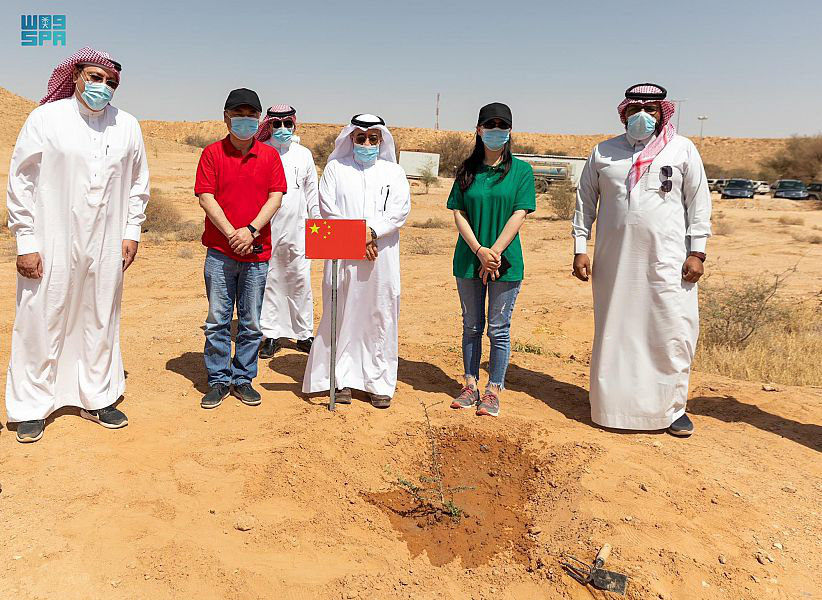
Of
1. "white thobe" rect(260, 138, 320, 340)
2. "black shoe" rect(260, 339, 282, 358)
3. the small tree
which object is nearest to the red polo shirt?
"white thobe" rect(260, 138, 320, 340)

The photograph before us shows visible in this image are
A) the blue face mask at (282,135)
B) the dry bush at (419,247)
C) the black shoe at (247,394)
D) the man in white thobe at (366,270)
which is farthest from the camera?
the dry bush at (419,247)

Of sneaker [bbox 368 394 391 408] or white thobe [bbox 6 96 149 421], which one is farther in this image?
sneaker [bbox 368 394 391 408]

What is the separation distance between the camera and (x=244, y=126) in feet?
13.8

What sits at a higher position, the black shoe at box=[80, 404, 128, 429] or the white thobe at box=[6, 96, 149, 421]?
the white thobe at box=[6, 96, 149, 421]

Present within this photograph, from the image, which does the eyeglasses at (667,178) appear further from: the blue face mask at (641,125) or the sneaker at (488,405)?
the sneaker at (488,405)

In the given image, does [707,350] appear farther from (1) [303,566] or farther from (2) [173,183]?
(2) [173,183]

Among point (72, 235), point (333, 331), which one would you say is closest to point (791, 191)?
point (333, 331)

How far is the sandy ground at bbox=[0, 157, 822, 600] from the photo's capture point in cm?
275

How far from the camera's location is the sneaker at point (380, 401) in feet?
14.9

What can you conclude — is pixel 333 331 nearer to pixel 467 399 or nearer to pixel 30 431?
pixel 467 399

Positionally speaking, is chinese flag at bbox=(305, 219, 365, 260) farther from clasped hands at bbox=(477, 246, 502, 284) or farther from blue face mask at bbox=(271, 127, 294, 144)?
blue face mask at bbox=(271, 127, 294, 144)

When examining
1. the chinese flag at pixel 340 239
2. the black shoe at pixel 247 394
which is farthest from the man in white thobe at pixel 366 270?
the black shoe at pixel 247 394

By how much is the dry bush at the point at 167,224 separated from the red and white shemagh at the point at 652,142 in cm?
1019

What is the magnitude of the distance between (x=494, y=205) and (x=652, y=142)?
3.38 feet
